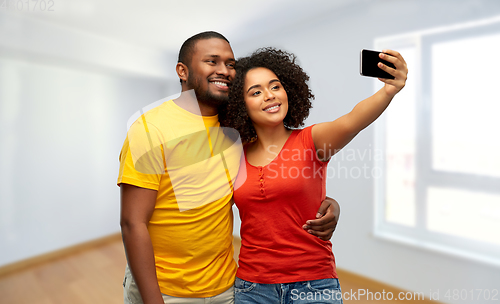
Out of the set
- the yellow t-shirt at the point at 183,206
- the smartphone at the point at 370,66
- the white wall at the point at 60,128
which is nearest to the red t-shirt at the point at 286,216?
the yellow t-shirt at the point at 183,206

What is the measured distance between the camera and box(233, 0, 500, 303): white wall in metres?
2.15


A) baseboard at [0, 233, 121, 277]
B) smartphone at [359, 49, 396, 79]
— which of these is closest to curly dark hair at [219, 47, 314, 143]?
smartphone at [359, 49, 396, 79]

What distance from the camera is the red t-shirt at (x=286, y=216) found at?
3.52 ft

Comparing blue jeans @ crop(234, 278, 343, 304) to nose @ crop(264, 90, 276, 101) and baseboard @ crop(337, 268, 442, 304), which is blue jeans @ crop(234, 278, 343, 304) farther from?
baseboard @ crop(337, 268, 442, 304)

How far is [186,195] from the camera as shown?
1073mm

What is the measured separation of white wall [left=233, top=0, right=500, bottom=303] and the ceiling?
210 millimetres

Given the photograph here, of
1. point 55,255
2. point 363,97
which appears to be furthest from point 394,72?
point 55,255

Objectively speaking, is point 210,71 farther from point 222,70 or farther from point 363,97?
point 363,97

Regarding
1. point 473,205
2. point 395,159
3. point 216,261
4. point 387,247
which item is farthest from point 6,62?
point 473,205

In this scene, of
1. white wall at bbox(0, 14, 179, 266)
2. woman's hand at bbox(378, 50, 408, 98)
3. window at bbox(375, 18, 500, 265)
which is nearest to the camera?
woman's hand at bbox(378, 50, 408, 98)

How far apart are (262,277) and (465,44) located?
2204mm

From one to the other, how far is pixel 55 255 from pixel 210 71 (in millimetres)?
3401

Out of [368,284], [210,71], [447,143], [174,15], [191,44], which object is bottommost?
[368,284]

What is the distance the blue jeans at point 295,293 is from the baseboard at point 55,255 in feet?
10.5
